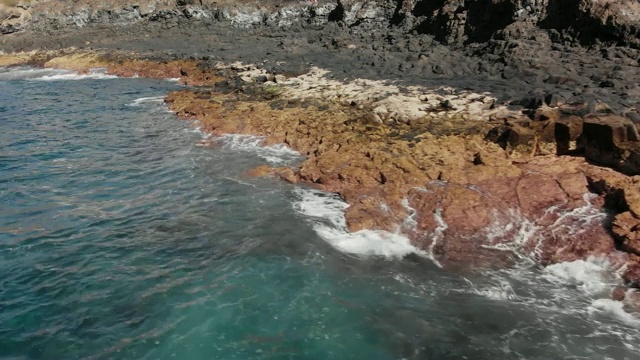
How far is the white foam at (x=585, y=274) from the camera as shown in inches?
331

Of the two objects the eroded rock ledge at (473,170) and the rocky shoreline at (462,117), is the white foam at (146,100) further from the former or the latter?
the eroded rock ledge at (473,170)

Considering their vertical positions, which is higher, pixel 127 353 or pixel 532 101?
pixel 532 101

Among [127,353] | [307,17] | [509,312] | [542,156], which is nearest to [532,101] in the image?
[542,156]

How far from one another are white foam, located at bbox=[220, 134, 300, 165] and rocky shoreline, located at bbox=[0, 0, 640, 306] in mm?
318

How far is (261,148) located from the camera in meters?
15.5

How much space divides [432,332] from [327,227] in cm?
373

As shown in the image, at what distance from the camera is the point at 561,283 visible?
337 inches

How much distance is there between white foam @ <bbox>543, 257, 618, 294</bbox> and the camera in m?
8.40

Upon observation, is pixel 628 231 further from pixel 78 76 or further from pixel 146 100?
pixel 78 76

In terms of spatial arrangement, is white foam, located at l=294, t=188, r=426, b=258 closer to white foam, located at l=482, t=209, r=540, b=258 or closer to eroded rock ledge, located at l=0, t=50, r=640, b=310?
eroded rock ledge, located at l=0, t=50, r=640, b=310

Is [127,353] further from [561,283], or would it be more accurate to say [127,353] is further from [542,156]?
[542,156]

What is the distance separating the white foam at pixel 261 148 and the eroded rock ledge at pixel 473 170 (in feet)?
1.14

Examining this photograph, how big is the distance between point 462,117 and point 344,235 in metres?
6.73

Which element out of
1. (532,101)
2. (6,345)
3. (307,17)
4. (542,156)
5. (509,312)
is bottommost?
(6,345)
